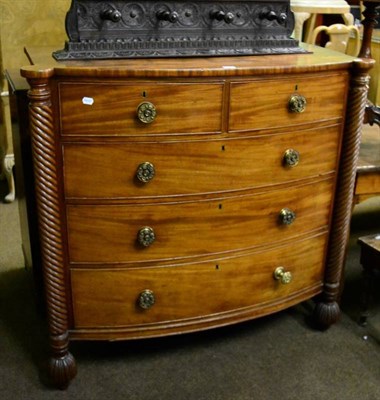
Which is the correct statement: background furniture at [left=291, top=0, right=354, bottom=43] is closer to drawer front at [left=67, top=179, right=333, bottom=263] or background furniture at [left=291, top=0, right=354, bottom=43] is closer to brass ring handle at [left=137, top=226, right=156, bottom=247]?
drawer front at [left=67, top=179, right=333, bottom=263]

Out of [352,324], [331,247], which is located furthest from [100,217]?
[352,324]

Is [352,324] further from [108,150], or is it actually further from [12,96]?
[12,96]

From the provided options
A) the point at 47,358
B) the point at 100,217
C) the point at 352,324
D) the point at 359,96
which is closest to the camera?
the point at 100,217

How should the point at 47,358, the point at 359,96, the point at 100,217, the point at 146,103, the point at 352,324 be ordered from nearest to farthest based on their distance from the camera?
1. the point at 146,103
2. the point at 100,217
3. the point at 359,96
4. the point at 47,358
5. the point at 352,324

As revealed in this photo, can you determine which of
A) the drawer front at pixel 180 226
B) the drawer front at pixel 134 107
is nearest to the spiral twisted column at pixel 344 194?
the drawer front at pixel 180 226

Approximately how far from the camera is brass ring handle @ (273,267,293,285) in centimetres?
178

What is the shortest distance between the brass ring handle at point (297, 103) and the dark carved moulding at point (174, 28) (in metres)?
0.20

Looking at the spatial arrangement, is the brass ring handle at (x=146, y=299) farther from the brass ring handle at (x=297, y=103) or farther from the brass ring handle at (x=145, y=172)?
the brass ring handle at (x=297, y=103)

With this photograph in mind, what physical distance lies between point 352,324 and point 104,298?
981 millimetres

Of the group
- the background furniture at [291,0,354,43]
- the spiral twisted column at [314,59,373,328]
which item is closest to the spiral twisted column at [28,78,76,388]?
the spiral twisted column at [314,59,373,328]

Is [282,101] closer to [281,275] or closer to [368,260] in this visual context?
[281,275]

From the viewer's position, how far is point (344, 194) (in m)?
1.81

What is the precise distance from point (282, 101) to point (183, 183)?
1.22 feet

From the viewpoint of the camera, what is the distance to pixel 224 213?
63.6 inches
